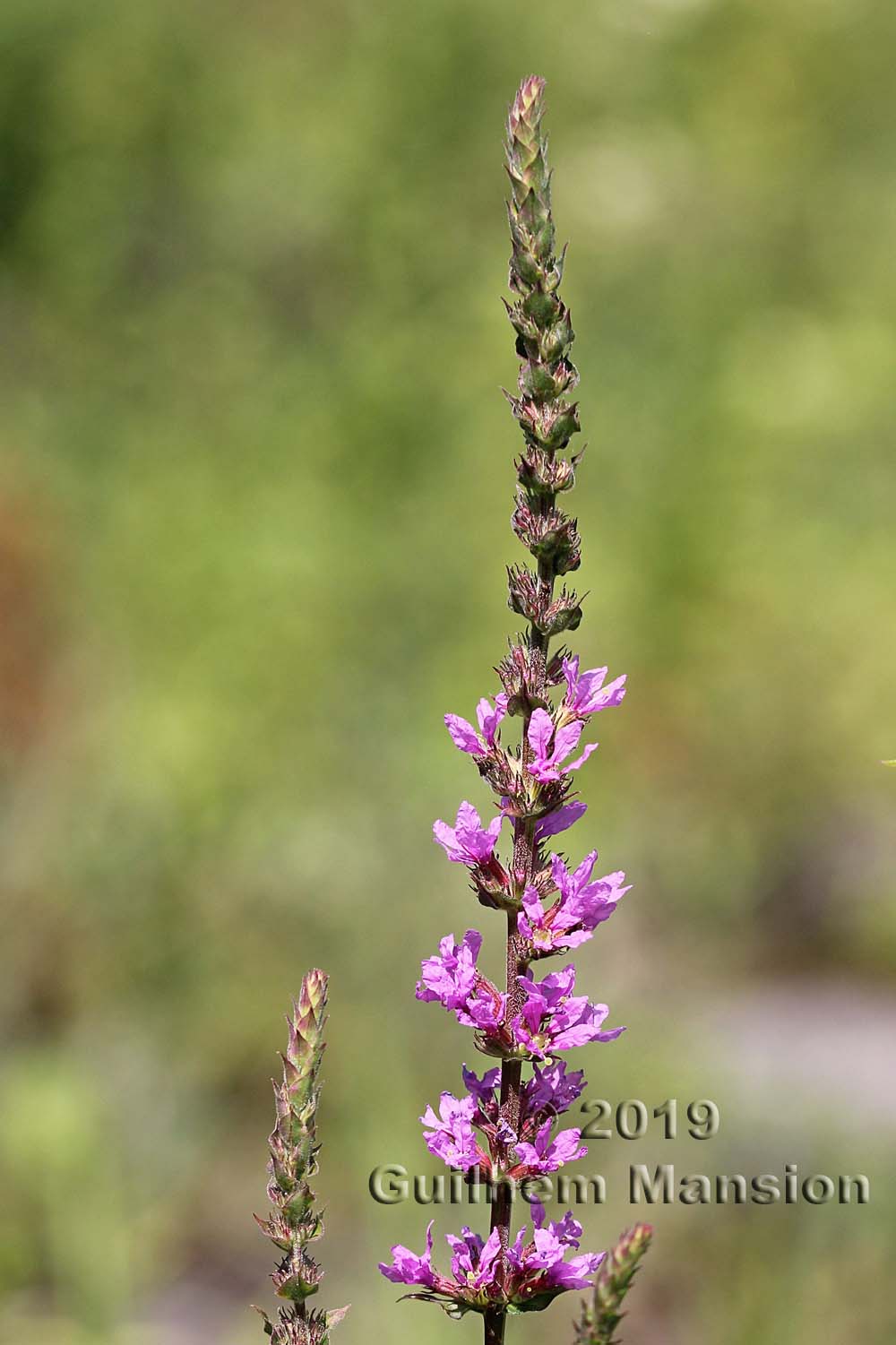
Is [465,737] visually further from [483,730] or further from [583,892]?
[583,892]

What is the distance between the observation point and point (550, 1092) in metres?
1.27

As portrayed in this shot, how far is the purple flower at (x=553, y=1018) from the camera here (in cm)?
123

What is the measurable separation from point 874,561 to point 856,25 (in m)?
6.19

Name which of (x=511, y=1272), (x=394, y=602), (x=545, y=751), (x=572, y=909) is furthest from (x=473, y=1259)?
(x=394, y=602)

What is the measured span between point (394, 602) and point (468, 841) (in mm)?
7406

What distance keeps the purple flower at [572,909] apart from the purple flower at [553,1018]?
0.10ft

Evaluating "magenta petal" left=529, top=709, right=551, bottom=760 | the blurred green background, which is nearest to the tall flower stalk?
"magenta petal" left=529, top=709, right=551, bottom=760

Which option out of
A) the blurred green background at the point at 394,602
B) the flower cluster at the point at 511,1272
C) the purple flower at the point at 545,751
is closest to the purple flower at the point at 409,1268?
the flower cluster at the point at 511,1272

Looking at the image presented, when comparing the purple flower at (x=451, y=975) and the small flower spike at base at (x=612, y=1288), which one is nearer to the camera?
the small flower spike at base at (x=612, y=1288)

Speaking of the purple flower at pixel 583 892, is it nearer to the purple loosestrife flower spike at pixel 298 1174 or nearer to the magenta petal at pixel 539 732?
the magenta petal at pixel 539 732

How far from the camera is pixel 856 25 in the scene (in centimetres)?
1298

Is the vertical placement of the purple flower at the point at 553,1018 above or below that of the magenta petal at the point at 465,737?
below

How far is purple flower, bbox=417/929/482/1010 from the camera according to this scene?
1.28m

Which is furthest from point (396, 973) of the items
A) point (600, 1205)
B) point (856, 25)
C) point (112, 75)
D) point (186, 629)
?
point (856, 25)
